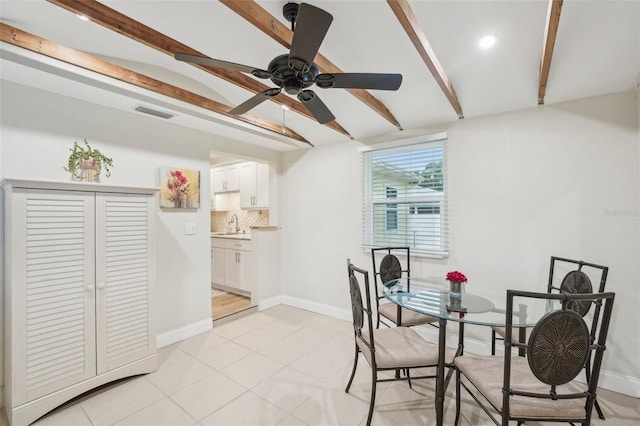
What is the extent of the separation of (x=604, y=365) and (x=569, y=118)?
209cm

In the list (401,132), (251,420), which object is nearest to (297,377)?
(251,420)

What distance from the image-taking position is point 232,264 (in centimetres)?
475

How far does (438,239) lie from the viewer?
10.3 ft

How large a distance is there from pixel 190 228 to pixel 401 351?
260 centimetres

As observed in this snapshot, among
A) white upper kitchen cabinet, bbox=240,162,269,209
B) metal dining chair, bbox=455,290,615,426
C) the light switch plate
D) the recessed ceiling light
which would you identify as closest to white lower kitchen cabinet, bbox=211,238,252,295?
white upper kitchen cabinet, bbox=240,162,269,209

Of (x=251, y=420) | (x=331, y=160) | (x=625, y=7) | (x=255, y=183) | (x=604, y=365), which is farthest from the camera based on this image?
(x=255, y=183)

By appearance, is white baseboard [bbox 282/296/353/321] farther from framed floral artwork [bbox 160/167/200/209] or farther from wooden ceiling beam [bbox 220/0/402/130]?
wooden ceiling beam [bbox 220/0/402/130]

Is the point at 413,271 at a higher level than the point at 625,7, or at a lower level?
lower

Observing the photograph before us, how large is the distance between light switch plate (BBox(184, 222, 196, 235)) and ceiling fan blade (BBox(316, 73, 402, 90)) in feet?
7.79

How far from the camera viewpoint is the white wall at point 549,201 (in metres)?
2.27

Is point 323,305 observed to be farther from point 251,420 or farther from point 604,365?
point 604,365

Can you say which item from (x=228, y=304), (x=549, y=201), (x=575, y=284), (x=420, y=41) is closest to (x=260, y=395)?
(x=228, y=304)

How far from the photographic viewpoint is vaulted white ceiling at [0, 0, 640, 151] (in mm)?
1757

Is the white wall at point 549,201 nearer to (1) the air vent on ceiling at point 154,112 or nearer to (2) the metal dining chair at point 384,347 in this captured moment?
(2) the metal dining chair at point 384,347
